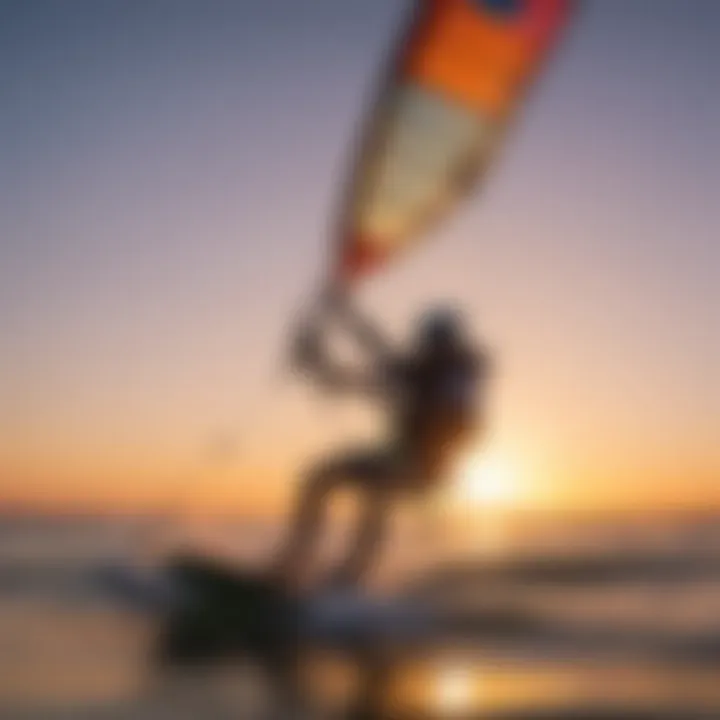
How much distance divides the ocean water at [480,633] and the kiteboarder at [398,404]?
0.34 metres

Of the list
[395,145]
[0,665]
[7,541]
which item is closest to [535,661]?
[0,665]

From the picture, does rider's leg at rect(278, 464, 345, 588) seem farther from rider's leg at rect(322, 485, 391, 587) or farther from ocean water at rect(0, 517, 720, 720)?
ocean water at rect(0, 517, 720, 720)

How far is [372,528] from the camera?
3.22 m

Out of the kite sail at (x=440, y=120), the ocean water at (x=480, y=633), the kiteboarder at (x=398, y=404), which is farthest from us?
the kite sail at (x=440, y=120)

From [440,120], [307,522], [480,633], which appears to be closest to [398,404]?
[307,522]

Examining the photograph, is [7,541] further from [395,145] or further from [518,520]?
[395,145]

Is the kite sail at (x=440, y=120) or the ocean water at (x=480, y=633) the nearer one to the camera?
the ocean water at (x=480, y=633)

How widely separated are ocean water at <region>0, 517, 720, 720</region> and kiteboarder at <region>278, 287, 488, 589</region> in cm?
34

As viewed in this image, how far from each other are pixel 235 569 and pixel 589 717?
1.22 metres

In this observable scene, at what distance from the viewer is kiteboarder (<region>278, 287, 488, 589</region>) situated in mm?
3029

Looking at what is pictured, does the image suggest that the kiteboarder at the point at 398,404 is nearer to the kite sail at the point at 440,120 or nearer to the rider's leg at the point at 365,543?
the rider's leg at the point at 365,543

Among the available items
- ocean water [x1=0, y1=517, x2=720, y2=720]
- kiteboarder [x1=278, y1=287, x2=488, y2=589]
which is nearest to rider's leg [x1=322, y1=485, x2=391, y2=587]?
kiteboarder [x1=278, y1=287, x2=488, y2=589]

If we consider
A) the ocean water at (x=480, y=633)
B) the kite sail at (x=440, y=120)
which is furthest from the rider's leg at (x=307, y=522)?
the kite sail at (x=440, y=120)

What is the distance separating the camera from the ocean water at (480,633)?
220cm
